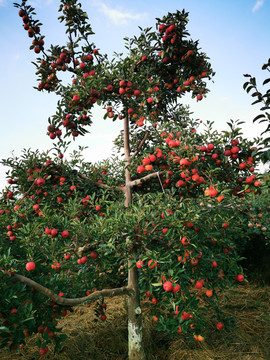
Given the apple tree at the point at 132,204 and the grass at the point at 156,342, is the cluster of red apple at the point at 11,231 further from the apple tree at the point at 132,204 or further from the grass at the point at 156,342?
the grass at the point at 156,342

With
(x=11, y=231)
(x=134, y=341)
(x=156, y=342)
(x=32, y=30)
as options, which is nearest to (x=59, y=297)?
(x=11, y=231)

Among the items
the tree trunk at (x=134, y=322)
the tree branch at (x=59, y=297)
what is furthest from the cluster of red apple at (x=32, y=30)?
the tree branch at (x=59, y=297)

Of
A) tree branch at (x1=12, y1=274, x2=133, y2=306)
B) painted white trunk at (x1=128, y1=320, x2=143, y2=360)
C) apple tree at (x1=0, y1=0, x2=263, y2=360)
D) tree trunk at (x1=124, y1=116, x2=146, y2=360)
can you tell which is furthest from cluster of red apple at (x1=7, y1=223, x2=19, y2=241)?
painted white trunk at (x1=128, y1=320, x2=143, y2=360)

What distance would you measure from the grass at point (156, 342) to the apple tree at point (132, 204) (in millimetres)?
415

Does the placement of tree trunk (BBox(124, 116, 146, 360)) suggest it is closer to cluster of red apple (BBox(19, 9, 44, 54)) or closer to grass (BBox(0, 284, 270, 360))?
grass (BBox(0, 284, 270, 360))

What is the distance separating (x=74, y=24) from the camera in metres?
3.81

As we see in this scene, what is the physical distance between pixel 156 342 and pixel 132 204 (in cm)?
274

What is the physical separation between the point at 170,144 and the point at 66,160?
1.89 metres

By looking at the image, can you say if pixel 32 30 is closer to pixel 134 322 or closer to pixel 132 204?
pixel 132 204

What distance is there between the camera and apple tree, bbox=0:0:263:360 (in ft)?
9.50

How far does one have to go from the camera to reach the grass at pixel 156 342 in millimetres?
3848

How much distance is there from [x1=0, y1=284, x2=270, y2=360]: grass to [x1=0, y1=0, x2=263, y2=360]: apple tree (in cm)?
41

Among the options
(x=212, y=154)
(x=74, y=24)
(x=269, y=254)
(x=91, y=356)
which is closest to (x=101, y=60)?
(x=74, y=24)

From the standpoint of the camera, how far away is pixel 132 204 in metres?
3.09
